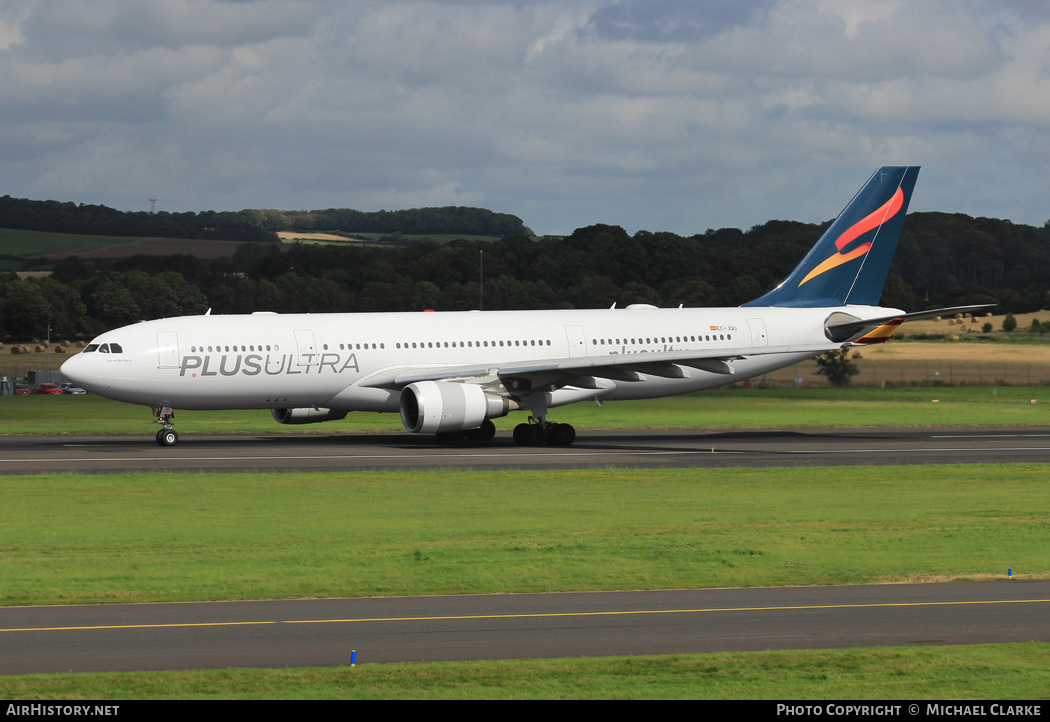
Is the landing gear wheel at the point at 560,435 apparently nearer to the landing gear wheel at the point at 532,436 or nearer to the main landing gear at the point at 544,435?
the main landing gear at the point at 544,435

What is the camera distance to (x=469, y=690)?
11609 millimetres

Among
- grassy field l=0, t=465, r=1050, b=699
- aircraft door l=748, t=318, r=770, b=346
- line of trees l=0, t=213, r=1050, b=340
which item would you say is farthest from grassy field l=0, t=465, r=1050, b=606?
line of trees l=0, t=213, r=1050, b=340

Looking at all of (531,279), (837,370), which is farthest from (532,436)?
(531,279)

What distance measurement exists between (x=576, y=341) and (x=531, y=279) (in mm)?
75611

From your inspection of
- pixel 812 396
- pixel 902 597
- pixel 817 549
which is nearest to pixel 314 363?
pixel 817 549

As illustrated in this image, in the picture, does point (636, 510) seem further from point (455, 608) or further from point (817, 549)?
point (455, 608)

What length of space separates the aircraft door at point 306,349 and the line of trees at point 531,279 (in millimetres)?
58390

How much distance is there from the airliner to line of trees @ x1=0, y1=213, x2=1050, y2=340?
51326 millimetres

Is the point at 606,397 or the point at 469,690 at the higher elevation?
the point at 606,397

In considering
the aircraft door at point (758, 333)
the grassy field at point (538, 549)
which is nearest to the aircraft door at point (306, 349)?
the grassy field at point (538, 549)

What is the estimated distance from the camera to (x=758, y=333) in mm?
46438

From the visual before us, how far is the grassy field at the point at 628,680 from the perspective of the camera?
11.4m

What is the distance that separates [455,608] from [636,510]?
9.77 meters
